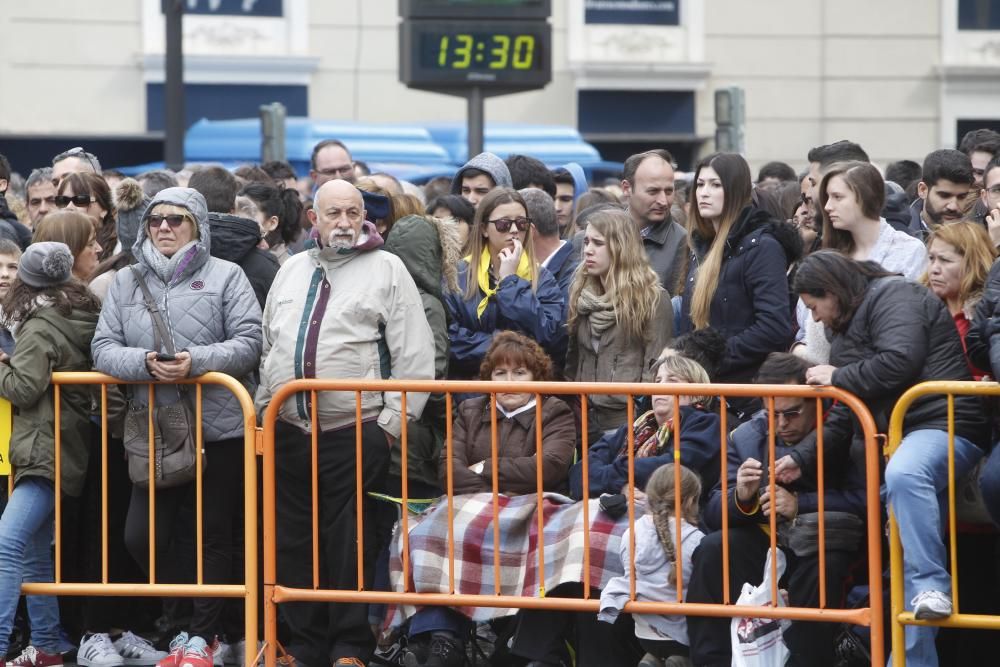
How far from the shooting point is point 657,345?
7867 mm

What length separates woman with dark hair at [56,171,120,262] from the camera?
28.5 feet

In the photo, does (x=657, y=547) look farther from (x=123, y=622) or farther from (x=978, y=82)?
→ (x=978, y=82)

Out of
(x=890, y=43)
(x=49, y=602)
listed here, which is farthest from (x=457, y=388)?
(x=890, y=43)

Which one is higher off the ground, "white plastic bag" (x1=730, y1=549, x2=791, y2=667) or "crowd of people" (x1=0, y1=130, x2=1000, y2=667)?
"crowd of people" (x1=0, y1=130, x2=1000, y2=667)

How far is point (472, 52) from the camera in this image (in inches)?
482

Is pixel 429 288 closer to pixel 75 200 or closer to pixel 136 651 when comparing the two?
pixel 75 200

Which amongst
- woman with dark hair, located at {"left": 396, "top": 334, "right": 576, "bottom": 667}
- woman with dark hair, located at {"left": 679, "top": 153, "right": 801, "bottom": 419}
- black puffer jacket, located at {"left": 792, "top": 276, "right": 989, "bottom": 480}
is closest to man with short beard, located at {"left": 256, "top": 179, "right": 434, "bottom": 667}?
woman with dark hair, located at {"left": 396, "top": 334, "right": 576, "bottom": 667}

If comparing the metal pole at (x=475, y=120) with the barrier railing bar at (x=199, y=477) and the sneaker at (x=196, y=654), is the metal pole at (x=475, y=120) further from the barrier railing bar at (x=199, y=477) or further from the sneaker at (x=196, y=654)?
the sneaker at (x=196, y=654)

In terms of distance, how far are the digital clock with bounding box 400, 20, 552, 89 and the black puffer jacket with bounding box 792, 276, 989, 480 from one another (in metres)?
5.93

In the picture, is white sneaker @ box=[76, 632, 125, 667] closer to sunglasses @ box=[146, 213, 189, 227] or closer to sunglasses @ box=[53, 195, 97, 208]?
sunglasses @ box=[146, 213, 189, 227]

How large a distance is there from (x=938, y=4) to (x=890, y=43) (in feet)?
2.93

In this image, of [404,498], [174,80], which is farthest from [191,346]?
[174,80]

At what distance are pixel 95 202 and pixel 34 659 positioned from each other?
237cm

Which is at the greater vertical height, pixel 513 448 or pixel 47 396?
pixel 47 396
